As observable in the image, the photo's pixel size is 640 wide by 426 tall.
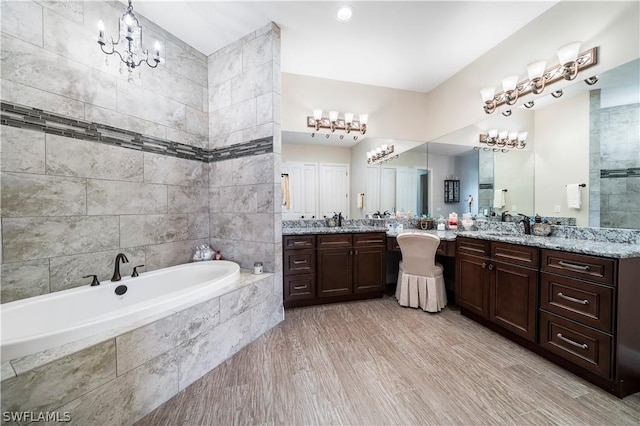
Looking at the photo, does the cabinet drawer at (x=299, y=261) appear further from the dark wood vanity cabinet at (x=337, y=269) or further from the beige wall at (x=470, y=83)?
the beige wall at (x=470, y=83)

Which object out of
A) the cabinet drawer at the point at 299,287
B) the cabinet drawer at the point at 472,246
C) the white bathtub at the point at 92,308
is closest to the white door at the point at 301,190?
the cabinet drawer at the point at 299,287

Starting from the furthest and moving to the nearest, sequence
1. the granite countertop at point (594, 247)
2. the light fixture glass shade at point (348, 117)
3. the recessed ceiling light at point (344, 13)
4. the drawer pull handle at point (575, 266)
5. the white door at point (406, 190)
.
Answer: the white door at point (406, 190), the light fixture glass shade at point (348, 117), the recessed ceiling light at point (344, 13), the drawer pull handle at point (575, 266), the granite countertop at point (594, 247)

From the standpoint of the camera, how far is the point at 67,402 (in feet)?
3.48

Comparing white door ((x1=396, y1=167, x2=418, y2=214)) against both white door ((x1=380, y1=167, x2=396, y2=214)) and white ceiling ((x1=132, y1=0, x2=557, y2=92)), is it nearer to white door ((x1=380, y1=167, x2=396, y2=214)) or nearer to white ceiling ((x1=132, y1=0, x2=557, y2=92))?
white door ((x1=380, y1=167, x2=396, y2=214))

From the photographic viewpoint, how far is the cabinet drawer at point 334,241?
2789mm

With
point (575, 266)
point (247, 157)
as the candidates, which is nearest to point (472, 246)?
point (575, 266)

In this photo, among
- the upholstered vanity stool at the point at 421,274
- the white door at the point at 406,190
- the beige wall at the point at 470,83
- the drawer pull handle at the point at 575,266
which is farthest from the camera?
the white door at the point at 406,190

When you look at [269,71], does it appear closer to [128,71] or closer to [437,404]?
[128,71]

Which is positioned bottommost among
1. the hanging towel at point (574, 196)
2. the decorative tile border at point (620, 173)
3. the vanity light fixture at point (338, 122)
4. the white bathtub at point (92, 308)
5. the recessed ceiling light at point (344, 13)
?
the white bathtub at point (92, 308)

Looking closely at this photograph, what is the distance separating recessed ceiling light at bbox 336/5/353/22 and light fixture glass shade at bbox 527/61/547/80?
178 centimetres

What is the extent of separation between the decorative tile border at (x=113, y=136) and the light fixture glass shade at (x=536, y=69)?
259 cm

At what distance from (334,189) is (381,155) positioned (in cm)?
92

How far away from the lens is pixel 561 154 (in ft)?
6.91

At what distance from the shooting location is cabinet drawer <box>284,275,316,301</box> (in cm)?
270
